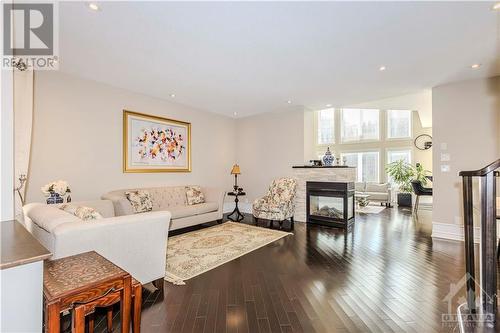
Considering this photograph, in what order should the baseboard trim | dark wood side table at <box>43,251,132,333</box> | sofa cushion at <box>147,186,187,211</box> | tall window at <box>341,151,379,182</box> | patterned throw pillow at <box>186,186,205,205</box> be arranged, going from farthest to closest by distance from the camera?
tall window at <box>341,151,379,182</box> → patterned throw pillow at <box>186,186,205,205</box> → sofa cushion at <box>147,186,187,211</box> → the baseboard trim → dark wood side table at <box>43,251,132,333</box>

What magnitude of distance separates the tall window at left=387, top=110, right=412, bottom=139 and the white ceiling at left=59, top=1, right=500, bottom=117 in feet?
17.8

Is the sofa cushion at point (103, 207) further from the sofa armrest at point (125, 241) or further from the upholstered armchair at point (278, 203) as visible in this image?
the upholstered armchair at point (278, 203)

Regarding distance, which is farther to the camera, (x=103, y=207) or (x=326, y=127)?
(x=326, y=127)

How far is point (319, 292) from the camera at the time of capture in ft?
7.43

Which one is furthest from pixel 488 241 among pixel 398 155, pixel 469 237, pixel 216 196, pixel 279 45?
pixel 398 155

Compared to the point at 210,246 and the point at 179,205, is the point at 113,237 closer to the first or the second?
the point at 210,246

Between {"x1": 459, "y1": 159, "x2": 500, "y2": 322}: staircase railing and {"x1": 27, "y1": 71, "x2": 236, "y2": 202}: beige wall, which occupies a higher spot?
{"x1": 27, "y1": 71, "x2": 236, "y2": 202}: beige wall

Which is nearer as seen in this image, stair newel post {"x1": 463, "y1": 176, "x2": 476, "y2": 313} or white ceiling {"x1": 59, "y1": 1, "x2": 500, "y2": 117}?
stair newel post {"x1": 463, "y1": 176, "x2": 476, "y2": 313}

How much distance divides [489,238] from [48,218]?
356cm

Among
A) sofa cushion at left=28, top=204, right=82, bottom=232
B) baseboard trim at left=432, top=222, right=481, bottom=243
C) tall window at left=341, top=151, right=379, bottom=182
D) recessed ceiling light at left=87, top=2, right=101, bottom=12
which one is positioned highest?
recessed ceiling light at left=87, top=2, right=101, bottom=12

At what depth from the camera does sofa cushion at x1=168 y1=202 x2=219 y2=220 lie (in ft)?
13.9

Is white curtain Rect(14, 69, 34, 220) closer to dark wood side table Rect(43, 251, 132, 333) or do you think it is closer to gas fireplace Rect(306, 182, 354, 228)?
dark wood side table Rect(43, 251, 132, 333)

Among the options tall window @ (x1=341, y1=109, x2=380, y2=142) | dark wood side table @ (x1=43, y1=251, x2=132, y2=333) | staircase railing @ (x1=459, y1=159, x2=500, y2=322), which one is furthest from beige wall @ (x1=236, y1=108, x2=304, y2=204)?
tall window @ (x1=341, y1=109, x2=380, y2=142)

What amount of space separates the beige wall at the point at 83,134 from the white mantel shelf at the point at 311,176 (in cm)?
293
